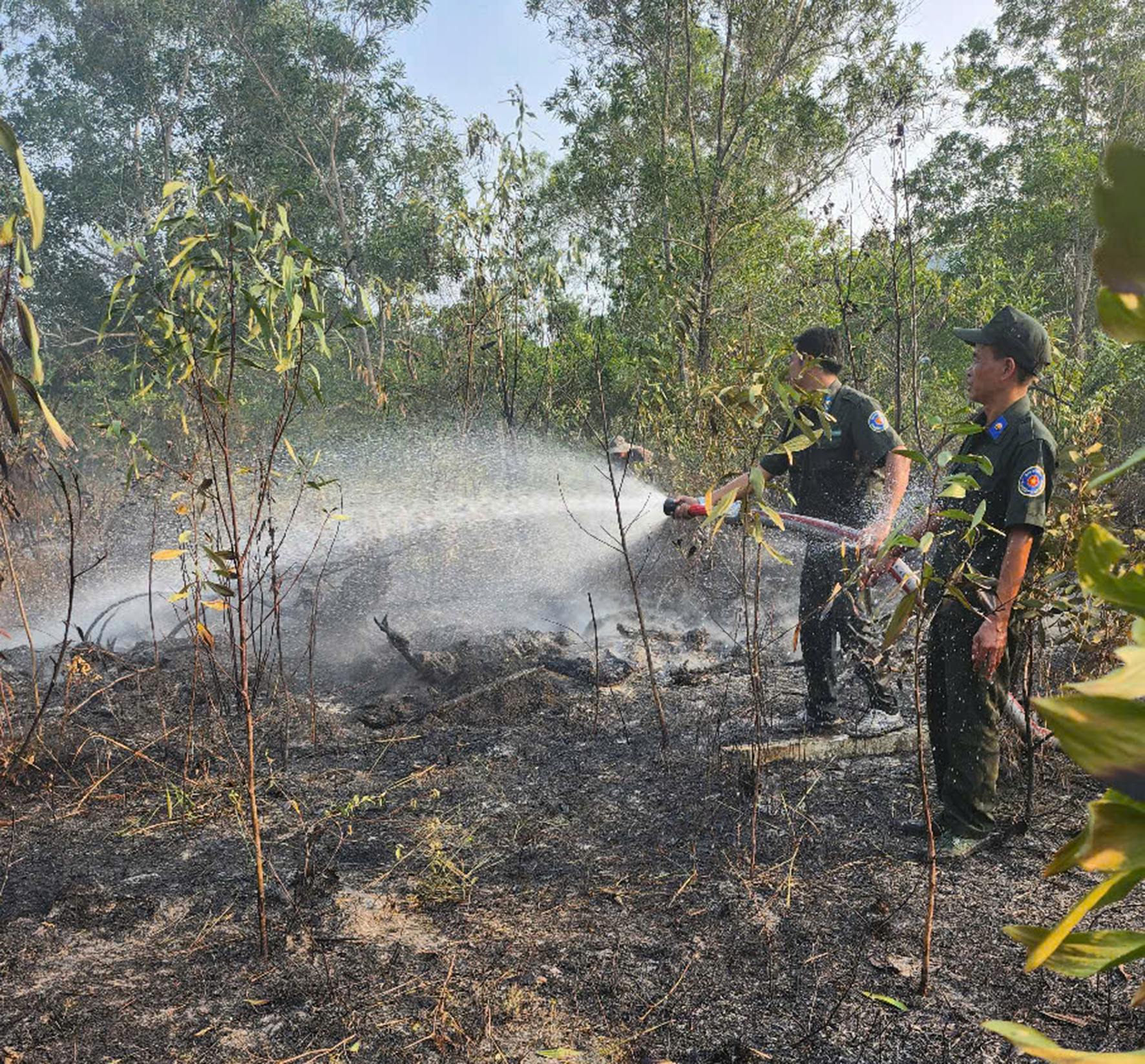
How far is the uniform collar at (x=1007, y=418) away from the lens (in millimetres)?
3133

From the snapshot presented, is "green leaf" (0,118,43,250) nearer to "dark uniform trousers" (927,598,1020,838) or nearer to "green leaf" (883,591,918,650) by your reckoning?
"green leaf" (883,591,918,650)

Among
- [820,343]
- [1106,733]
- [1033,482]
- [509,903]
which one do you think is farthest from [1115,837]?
[820,343]

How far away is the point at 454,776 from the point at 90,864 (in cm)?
140

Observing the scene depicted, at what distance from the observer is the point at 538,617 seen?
6.78m

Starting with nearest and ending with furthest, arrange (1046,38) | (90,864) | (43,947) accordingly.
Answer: (43,947) < (90,864) < (1046,38)

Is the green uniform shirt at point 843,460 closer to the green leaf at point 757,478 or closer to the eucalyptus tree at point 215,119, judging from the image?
the green leaf at point 757,478

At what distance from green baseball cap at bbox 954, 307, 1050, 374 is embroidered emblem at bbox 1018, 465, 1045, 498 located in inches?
14.4

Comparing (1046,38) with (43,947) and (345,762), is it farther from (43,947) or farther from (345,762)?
(43,947)

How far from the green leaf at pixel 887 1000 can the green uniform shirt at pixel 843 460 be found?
2.47 m

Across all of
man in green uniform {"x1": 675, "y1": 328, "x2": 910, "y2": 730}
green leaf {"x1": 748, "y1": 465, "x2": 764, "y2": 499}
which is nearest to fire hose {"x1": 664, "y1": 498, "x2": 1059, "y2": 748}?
man in green uniform {"x1": 675, "y1": 328, "x2": 910, "y2": 730}

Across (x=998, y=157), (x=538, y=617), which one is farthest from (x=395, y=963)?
(x=998, y=157)

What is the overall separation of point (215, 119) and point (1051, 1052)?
89.3 feet

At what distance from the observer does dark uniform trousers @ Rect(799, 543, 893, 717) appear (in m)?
4.38

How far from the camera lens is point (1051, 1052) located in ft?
1.68
